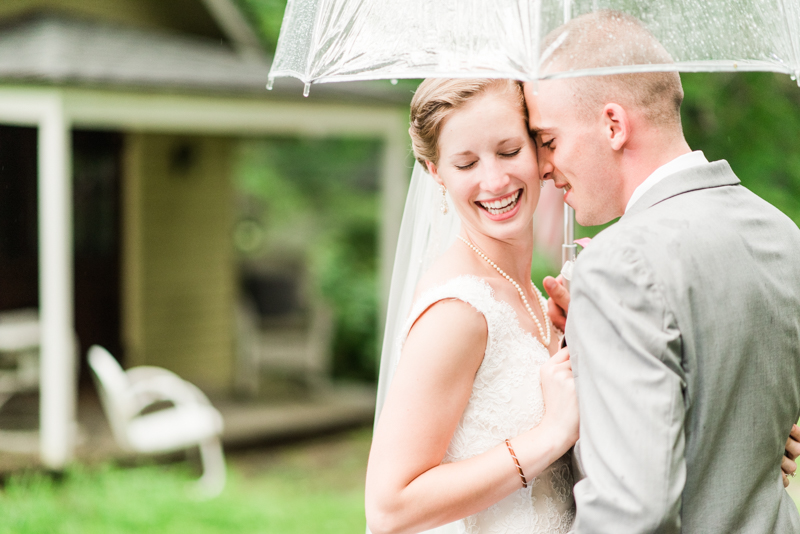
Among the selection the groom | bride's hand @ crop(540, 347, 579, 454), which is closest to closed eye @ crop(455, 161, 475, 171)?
the groom

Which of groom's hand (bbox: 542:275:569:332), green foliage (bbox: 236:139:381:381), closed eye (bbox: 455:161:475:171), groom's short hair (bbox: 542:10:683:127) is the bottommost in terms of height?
green foliage (bbox: 236:139:381:381)

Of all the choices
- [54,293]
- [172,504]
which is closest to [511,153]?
[172,504]

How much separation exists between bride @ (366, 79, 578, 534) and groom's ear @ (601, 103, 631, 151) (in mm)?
276

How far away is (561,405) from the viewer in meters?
1.99

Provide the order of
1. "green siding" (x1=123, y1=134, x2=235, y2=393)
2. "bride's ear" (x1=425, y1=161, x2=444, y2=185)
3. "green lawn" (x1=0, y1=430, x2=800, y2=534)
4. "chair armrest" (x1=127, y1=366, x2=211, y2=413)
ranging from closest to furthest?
"bride's ear" (x1=425, y1=161, x2=444, y2=185) < "green lawn" (x1=0, y1=430, x2=800, y2=534) < "chair armrest" (x1=127, y1=366, x2=211, y2=413) < "green siding" (x1=123, y1=134, x2=235, y2=393)

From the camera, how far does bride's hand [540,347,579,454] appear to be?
6.46 ft

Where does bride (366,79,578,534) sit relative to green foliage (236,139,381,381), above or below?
above

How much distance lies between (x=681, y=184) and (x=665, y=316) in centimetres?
39

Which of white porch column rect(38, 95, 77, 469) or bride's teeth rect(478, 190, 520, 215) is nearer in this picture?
bride's teeth rect(478, 190, 520, 215)

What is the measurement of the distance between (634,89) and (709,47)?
0.21 metres

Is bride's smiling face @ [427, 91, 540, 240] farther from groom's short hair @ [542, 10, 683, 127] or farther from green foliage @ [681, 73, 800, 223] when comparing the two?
green foliage @ [681, 73, 800, 223]

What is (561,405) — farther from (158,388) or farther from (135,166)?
(135,166)

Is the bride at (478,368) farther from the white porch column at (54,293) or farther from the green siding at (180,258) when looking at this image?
the green siding at (180,258)

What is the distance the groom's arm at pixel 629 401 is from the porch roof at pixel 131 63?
6765 mm
